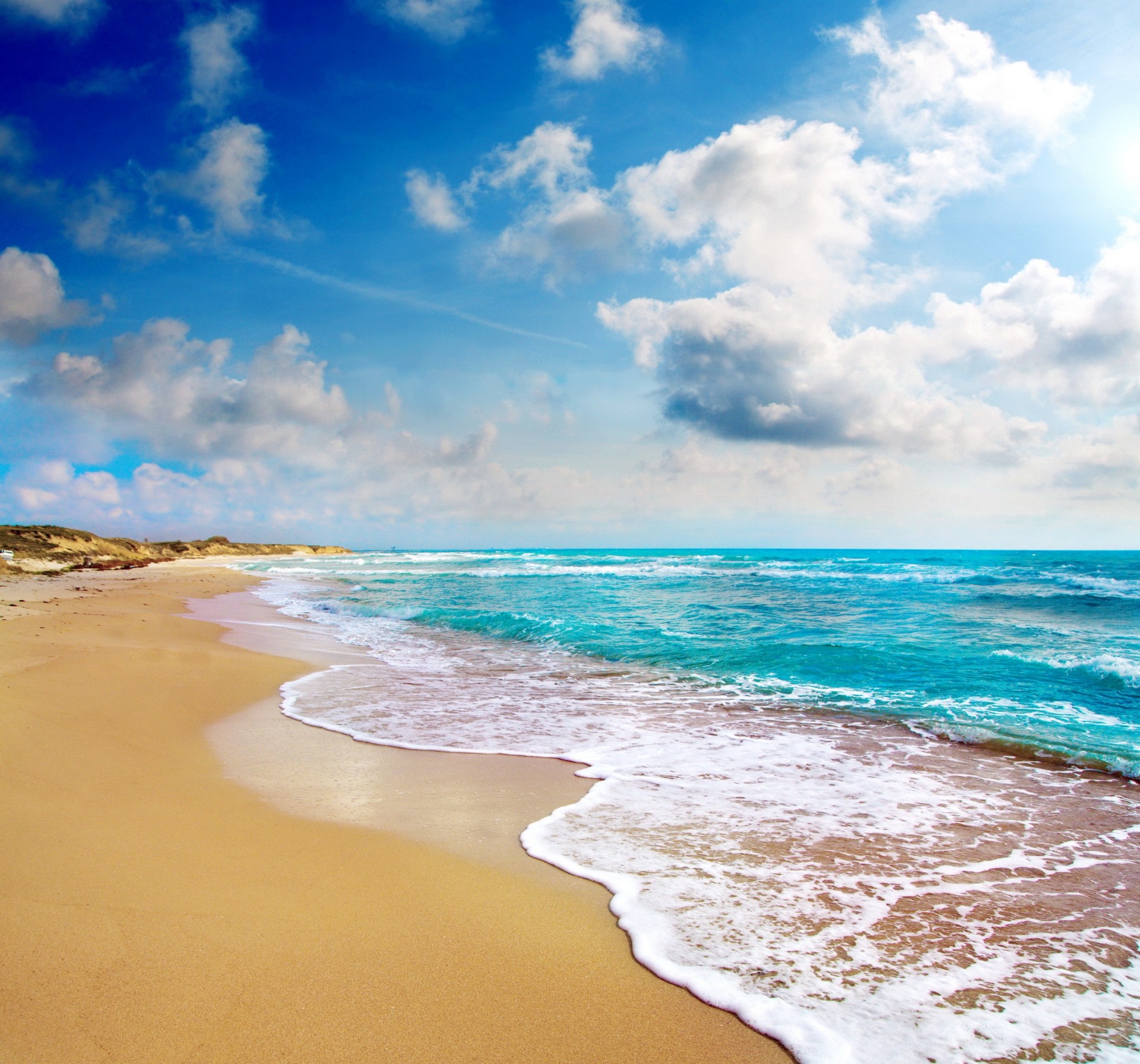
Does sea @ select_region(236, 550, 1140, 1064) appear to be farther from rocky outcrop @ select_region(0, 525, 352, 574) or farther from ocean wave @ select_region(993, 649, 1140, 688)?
rocky outcrop @ select_region(0, 525, 352, 574)

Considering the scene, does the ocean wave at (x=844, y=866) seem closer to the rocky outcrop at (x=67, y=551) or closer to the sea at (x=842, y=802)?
the sea at (x=842, y=802)

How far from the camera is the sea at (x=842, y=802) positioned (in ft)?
8.79

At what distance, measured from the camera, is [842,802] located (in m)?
4.97

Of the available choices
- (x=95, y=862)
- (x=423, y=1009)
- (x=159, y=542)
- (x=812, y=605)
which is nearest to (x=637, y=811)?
(x=423, y=1009)

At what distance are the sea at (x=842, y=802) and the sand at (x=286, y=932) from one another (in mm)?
375

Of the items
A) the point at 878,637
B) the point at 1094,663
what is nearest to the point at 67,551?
the point at 878,637

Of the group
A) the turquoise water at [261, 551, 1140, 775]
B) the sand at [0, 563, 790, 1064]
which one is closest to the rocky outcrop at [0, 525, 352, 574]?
the turquoise water at [261, 551, 1140, 775]

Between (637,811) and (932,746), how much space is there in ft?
13.1

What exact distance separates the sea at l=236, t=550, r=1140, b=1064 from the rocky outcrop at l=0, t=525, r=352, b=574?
2951 centimetres

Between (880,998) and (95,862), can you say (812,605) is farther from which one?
(95,862)

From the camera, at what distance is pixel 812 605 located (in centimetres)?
1947

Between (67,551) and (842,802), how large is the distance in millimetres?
47859

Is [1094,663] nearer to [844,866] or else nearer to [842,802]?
[842,802]

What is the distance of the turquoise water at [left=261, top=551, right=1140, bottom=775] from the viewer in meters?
7.88
